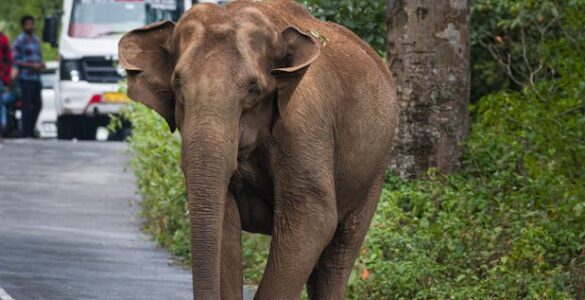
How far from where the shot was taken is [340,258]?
34.9ft

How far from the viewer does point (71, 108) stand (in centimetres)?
3422

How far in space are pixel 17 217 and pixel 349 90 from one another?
9.45 meters

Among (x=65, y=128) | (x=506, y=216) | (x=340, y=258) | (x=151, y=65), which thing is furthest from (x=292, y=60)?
(x=65, y=128)

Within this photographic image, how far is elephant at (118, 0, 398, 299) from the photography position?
807 centimetres

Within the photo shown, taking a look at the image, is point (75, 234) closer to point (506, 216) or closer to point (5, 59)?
point (506, 216)

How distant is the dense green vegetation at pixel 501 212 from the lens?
40.6ft

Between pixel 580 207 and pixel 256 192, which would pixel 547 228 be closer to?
pixel 580 207

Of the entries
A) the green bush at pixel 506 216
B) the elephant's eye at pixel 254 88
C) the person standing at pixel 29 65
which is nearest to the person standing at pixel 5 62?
the person standing at pixel 29 65

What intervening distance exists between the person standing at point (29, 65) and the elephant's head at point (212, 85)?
2201 centimetres

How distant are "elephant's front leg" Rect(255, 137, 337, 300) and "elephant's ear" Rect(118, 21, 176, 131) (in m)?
0.68

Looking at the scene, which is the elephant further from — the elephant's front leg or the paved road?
the paved road

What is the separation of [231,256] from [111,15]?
2535 cm

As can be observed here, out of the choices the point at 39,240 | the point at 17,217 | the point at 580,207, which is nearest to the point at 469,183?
the point at 580,207

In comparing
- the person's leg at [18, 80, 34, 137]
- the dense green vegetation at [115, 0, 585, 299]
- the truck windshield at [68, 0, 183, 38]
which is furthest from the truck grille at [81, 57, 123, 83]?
the dense green vegetation at [115, 0, 585, 299]
